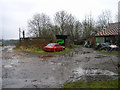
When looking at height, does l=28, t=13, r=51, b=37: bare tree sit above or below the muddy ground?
above

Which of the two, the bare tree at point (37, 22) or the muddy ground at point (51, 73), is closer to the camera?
the muddy ground at point (51, 73)

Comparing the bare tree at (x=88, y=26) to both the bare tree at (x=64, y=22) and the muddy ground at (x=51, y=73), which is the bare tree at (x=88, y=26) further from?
the muddy ground at (x=51, y=73)

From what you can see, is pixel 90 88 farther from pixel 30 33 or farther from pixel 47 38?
pixel 30 33

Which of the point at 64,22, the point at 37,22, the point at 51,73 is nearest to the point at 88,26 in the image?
the point at 64,22

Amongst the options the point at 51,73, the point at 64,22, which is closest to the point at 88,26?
the point at 64,22

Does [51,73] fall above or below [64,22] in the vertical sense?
below

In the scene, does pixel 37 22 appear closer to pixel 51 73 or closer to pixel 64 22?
pixel 64 22

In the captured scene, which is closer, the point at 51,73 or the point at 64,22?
the point at 51,73

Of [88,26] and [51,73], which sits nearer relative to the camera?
[51,73]

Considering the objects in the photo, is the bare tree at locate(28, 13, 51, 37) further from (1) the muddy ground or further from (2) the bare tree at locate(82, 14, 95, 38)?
(1) the muddy ground

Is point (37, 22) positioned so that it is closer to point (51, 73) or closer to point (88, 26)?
point (88, 26)

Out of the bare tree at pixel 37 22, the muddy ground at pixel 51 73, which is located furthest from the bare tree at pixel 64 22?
the muddy ground at pixel 51 73

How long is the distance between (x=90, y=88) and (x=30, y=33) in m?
45.4

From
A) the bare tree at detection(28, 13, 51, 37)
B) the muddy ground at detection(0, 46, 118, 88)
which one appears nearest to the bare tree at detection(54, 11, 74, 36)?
the bare tree at detection(28, 13, 51, 37)
